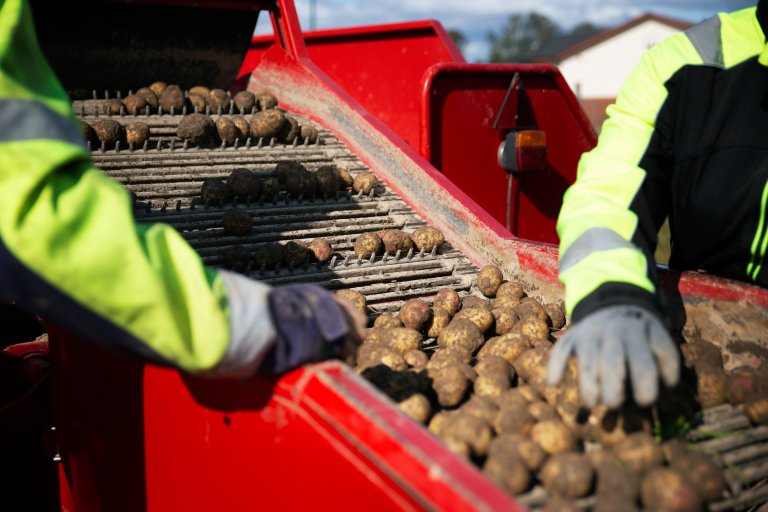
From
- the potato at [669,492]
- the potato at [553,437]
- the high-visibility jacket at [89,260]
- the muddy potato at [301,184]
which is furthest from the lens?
the muddy potato at [301,184]

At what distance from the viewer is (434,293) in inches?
121

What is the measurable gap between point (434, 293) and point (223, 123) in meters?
1.50

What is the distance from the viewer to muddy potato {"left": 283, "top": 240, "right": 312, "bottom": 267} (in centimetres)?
300

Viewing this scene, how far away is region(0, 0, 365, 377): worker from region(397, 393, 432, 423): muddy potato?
20.7 inches

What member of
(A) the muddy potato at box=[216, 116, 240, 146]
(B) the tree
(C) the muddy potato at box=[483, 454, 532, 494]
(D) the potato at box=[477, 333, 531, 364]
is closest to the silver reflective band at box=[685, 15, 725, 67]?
(D) the potato at box=[477, 333, 531, 364]

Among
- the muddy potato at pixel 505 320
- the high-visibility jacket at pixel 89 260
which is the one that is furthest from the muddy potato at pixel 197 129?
the high-visibility jacket at pixel 89 260

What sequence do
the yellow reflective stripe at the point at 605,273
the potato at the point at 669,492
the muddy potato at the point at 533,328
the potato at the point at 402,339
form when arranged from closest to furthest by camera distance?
the potato at the point at 669,492 < the yellow reflective stripe at the point at 605,273 < the potato at the point at 402,339 < the muddy potato at the point at 533,328

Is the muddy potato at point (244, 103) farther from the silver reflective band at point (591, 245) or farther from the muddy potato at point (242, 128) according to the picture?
the silver reflective band at point (591, 245)

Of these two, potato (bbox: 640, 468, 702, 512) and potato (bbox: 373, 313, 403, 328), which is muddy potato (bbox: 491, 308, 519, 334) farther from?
potato (bbox: 640, 468, 702, 512)

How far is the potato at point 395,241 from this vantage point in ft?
10.5

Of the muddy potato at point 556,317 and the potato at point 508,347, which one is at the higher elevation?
the potato at point 508,347

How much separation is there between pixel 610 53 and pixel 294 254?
58.8 meters

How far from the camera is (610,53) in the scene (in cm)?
5653

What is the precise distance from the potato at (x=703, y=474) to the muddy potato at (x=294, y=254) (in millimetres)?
1766
